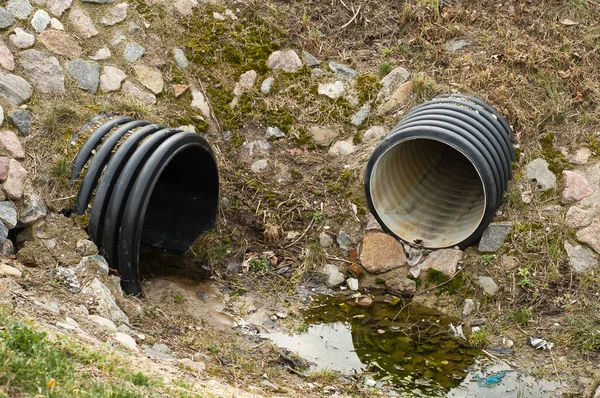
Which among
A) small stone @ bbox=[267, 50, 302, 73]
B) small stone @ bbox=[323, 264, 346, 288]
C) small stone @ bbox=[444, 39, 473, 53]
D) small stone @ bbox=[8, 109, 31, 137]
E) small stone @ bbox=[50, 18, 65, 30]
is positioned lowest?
small stone @ bbox=[323, 264, 346, 288]

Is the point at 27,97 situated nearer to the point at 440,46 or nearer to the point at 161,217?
the point at 161,217

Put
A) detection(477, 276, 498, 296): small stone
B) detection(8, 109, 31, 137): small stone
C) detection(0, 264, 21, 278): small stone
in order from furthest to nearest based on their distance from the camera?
detection(477, 276, 498, 296): small stone
detection(8, 109, 31, 137): small stone
detection(0, 264, 21, 278): small stone

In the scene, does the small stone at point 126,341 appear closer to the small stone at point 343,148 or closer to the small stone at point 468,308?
the small stone at point 468,308

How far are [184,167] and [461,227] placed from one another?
2.61m

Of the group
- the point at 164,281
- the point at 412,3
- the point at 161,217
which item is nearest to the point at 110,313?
the point at 164,281

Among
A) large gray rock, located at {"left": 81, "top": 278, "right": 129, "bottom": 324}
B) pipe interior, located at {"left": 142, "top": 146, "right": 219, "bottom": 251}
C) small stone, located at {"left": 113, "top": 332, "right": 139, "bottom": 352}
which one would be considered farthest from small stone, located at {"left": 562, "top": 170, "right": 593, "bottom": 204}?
small stone, located at {"left": 113, "top": 332, "right": 139, "bottom": 352}

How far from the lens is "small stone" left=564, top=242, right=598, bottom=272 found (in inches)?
258

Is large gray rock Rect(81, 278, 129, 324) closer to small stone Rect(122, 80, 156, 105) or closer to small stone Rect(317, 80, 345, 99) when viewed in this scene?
small stone Rect(122, 80, 156, 105)

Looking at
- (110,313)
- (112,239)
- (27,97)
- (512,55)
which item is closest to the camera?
(110,313)

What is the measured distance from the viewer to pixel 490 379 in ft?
18.7

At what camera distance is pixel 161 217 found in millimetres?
7453

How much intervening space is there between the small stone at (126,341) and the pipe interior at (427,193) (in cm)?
303

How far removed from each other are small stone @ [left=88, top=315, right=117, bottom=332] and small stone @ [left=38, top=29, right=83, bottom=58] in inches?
122

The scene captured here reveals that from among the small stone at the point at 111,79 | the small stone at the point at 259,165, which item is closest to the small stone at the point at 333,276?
the small stone at the point at 259,165
